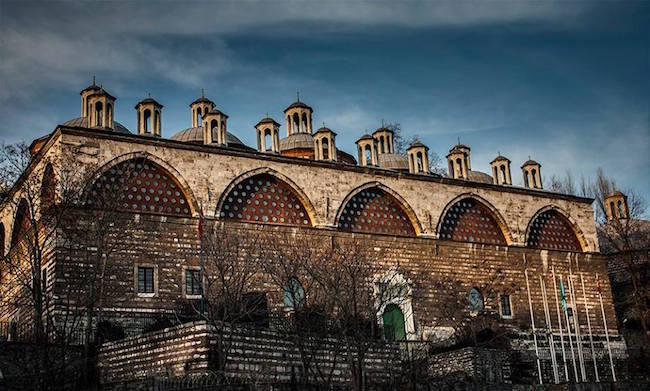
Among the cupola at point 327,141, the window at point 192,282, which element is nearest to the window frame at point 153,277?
the window at point 192,282

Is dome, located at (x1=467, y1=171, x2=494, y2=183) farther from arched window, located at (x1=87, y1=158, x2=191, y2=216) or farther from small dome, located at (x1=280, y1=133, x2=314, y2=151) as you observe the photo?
arched window, located at (x1=87, y1=158, x2=191, y2=216)

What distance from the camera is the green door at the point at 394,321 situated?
26.6 m

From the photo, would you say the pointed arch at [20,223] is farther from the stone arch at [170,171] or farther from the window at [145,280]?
the window at [145,280]

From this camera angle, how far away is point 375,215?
28.2 m

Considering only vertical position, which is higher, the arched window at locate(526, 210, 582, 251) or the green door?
the arched window at locate(526, 210, 582, 251)

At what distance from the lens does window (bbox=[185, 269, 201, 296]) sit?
23359 millimetres

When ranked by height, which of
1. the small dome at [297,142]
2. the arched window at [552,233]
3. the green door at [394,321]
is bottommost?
the green door at [394,321]

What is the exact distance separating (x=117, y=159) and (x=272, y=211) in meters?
5.48

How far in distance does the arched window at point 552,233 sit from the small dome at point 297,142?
33.2 ft

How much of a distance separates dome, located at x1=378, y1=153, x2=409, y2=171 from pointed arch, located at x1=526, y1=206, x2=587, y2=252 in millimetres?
6675

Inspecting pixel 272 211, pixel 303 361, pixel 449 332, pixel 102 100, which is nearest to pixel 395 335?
pixel 449 332

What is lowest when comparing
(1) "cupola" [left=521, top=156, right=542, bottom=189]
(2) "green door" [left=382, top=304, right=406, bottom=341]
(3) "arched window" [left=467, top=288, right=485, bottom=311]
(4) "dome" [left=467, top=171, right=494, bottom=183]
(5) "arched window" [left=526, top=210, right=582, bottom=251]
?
(2) "green door" [left=382, top=304, right=406, bottom=341]

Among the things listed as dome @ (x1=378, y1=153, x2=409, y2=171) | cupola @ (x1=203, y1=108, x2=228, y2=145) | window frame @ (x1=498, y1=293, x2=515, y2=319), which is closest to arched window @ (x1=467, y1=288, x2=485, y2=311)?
window frame @ (x1=498, y1=293, x2=515, y2=319)

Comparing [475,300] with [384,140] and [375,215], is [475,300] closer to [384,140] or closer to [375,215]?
[375,215]
